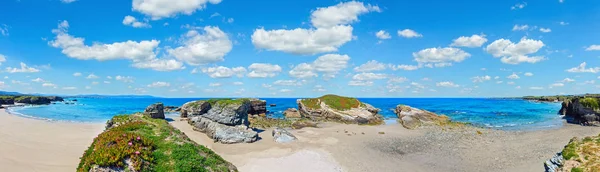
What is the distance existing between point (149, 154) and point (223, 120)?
24514mm

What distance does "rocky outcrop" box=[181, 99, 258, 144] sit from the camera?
30766 mm

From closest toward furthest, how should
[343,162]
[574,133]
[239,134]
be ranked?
[343,162], [239,134], [574,133]

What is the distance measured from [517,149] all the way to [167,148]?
3209 cm

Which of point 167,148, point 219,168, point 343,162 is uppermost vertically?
point 167,148

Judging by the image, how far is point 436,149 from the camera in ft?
98.3

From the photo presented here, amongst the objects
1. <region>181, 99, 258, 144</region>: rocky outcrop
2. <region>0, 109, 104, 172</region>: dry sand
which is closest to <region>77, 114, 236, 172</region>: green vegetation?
<region>0, 109, 104, 172</region>: dry sand

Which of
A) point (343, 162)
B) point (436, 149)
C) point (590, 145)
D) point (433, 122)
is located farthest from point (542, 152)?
point (433, 122)

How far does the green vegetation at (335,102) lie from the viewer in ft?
193

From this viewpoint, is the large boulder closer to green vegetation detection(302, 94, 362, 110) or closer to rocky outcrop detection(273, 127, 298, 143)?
green vegetation detection(302, 94, 362, 110)

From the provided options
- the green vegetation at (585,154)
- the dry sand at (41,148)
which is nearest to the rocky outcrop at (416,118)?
the green vegetation at (585,154)

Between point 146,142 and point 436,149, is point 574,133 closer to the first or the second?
point 436,149

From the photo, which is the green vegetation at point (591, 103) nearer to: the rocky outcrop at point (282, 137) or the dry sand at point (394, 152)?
the dry sand at point (394, 152)

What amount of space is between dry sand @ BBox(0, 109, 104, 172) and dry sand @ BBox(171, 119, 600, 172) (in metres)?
10.4

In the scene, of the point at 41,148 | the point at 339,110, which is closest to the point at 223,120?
the point at 41,148
